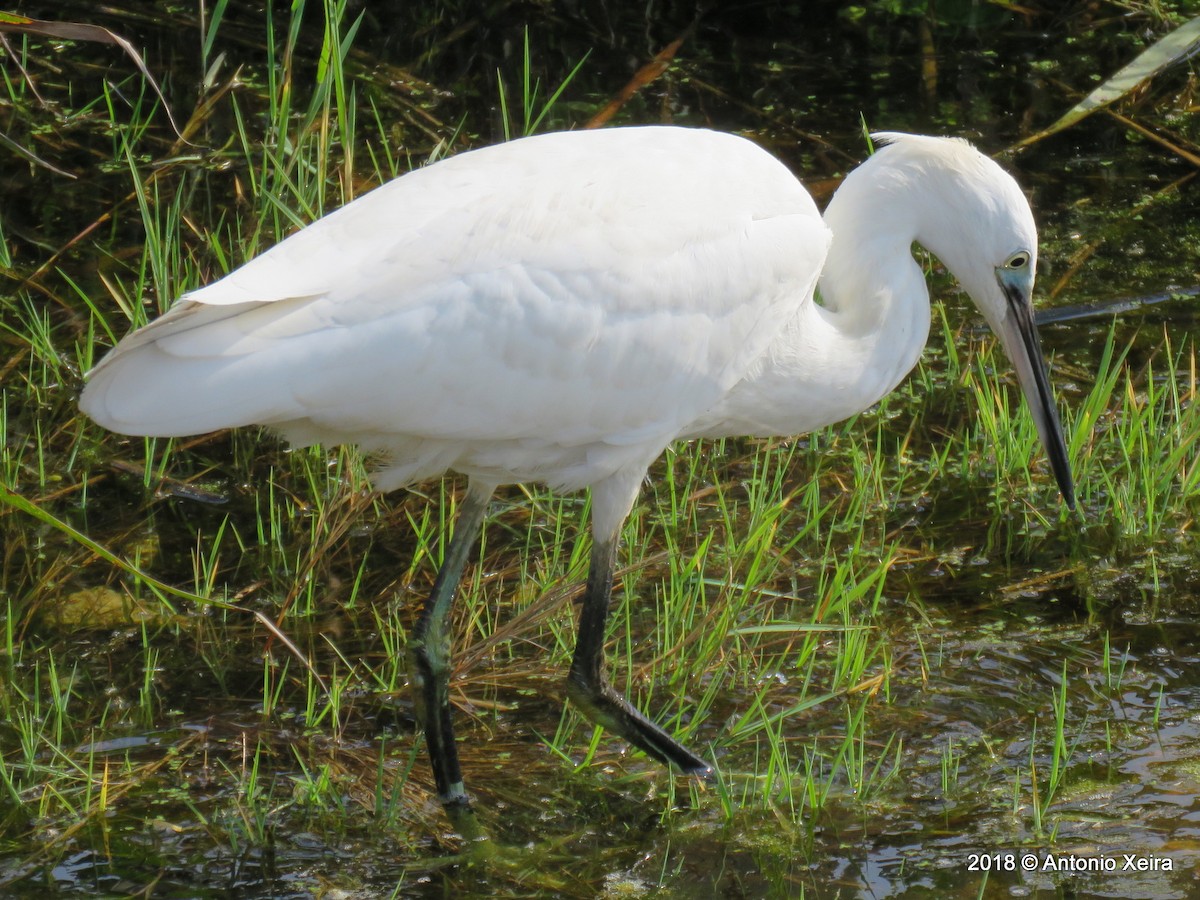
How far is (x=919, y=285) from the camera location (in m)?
3.31

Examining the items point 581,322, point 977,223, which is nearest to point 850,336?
point 977,223

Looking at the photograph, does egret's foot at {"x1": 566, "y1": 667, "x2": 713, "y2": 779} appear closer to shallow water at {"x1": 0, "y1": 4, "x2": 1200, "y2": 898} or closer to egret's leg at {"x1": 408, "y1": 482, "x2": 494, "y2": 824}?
shallow water at {"x1": 0, "y1": 4, "x2": 1200, "y2": 898}

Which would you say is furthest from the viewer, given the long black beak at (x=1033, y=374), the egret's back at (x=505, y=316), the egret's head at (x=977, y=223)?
the long black beak at (x=1033, y=374)

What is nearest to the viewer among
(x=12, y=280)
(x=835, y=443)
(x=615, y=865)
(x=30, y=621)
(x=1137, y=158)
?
(x=615, y=865)

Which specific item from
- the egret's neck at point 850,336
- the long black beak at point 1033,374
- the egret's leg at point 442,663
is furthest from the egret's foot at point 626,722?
the long black beak at point 1033,374

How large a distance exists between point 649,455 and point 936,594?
1.07 metres

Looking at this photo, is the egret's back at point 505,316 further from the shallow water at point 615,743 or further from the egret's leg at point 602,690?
A: the shallow water at point 615,743

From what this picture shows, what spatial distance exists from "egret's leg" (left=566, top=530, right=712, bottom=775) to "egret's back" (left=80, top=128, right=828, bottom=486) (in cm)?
23

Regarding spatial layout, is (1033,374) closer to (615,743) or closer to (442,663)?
(615,743)

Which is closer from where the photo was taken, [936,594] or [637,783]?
[637,783]

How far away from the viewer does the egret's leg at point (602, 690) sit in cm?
324

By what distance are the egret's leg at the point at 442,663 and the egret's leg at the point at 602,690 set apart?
269mm

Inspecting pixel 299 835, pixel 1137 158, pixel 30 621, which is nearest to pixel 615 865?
pixel 299 835

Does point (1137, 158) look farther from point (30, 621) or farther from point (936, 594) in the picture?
point (30, 621)
